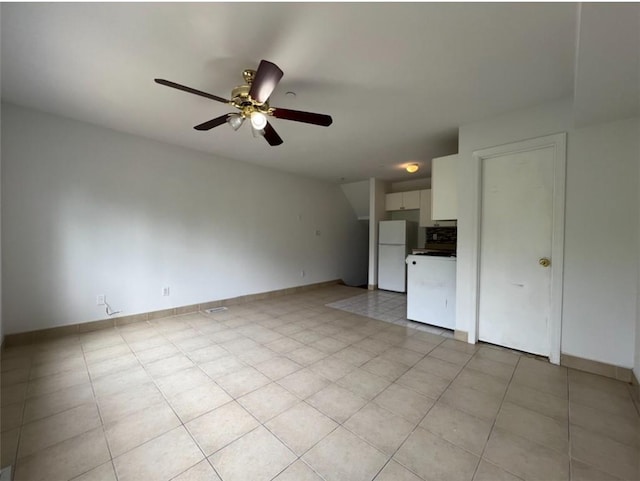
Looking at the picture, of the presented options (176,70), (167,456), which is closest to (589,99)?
(176,70)

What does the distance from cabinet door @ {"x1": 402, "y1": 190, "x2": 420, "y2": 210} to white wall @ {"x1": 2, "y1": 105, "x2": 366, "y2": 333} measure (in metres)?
2.47

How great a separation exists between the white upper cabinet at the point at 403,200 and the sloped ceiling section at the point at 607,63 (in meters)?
3.27

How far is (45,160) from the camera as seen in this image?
2828 millimetres

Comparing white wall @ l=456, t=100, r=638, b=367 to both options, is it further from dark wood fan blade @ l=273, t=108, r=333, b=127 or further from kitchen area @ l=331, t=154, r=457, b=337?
dark wood fan blade @ l=273, t=108, r=333, b=127

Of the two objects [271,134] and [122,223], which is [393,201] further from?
[122,223]

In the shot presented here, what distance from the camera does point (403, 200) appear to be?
565 cm

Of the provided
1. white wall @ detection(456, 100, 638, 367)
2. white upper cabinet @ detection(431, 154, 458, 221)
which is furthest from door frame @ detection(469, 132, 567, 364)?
white upper cabinet @ detection(431, 154, 458, 221)

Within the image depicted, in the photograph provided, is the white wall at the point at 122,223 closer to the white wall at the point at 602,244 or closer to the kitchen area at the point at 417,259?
the kitchen area at the point at 417,259

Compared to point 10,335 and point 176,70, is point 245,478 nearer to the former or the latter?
point 176,70

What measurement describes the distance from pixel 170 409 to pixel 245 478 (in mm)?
828

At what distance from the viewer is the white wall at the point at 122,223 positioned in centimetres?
273

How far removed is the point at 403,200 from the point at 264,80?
4.57 meters

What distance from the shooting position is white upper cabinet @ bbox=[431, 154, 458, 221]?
318cm

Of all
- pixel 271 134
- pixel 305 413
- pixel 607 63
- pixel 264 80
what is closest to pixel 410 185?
pixel 271 134
